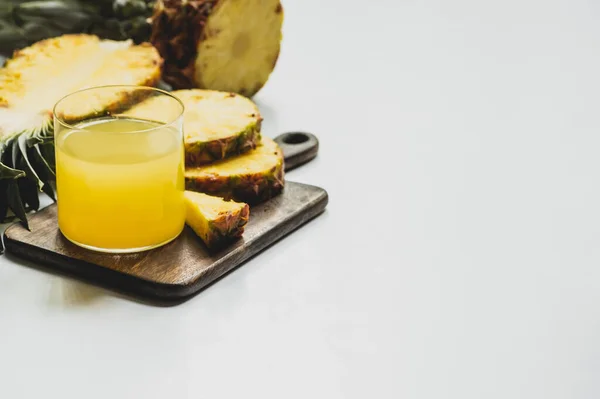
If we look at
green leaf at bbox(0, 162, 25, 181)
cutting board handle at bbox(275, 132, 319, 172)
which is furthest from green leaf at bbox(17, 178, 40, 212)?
cutting board handle at bbox(275, 132, 319, 172)

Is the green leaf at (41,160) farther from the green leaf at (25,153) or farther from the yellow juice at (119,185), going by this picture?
the yellow juice at (119,185)

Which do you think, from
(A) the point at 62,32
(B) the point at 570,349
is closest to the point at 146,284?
(B) the point at 570,349

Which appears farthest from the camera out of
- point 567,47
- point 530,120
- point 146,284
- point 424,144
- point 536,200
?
point 567,47

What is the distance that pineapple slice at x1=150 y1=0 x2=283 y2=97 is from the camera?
268 cm

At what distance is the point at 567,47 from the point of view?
349cm

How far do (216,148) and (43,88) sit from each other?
2.01 ft

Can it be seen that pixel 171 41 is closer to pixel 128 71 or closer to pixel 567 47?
pixel 128 71

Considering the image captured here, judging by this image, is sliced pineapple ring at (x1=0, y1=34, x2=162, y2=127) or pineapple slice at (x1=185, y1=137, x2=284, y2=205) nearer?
pineapple slice at (x1=185, y1=137, x2=284, y2=205)

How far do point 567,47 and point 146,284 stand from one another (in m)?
2.14

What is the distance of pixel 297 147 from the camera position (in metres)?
2.52

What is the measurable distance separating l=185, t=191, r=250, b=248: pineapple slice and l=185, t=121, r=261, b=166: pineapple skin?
12 centimetres

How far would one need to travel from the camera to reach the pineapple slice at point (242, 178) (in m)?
2.14

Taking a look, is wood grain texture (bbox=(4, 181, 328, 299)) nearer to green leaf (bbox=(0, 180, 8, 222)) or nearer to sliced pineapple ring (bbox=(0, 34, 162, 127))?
green leaf (bbox=(0, 180, 8, 222))

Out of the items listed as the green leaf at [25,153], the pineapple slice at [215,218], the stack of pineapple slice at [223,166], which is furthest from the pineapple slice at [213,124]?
the green leaf at [25,153]
